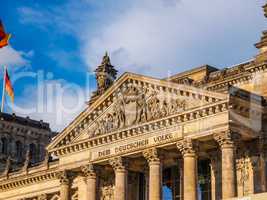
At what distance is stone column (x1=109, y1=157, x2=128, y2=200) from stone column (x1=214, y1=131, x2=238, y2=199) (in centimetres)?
893

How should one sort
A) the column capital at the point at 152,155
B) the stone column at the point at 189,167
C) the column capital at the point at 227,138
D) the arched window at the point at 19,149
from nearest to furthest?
1. the column capital at the point at 227,138
2. the stone column at the point at 189,167
3. the column capital at the point at 152,155
4. the arched window at the point at 19,149

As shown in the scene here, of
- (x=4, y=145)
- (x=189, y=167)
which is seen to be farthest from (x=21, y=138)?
(x=189, y=167)

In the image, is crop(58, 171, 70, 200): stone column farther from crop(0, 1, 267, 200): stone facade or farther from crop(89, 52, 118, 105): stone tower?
crop(89, 52, 118, 105): stone tower

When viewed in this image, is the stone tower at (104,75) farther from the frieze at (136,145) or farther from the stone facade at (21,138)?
the stone facade at (21,138)

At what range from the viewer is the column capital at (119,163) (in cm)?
5166

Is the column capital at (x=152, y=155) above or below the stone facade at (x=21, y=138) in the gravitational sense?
below

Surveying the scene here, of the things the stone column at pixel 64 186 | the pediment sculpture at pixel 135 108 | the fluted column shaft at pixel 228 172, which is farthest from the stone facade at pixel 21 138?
the fluted column shaft at pixel 228 172

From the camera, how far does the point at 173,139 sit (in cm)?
4809

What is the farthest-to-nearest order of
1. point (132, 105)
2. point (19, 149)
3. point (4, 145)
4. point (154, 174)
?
point (19, 149), point (4, 145), point (132, 105), point (154, 174)

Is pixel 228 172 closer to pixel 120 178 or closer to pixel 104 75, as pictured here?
pixel 120 178

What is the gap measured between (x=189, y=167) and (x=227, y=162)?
3.02 meters

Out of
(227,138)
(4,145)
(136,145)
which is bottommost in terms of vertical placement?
(227,138)

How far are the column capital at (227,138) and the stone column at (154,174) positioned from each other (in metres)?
5.66

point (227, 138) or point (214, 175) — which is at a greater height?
point (227, 138)
